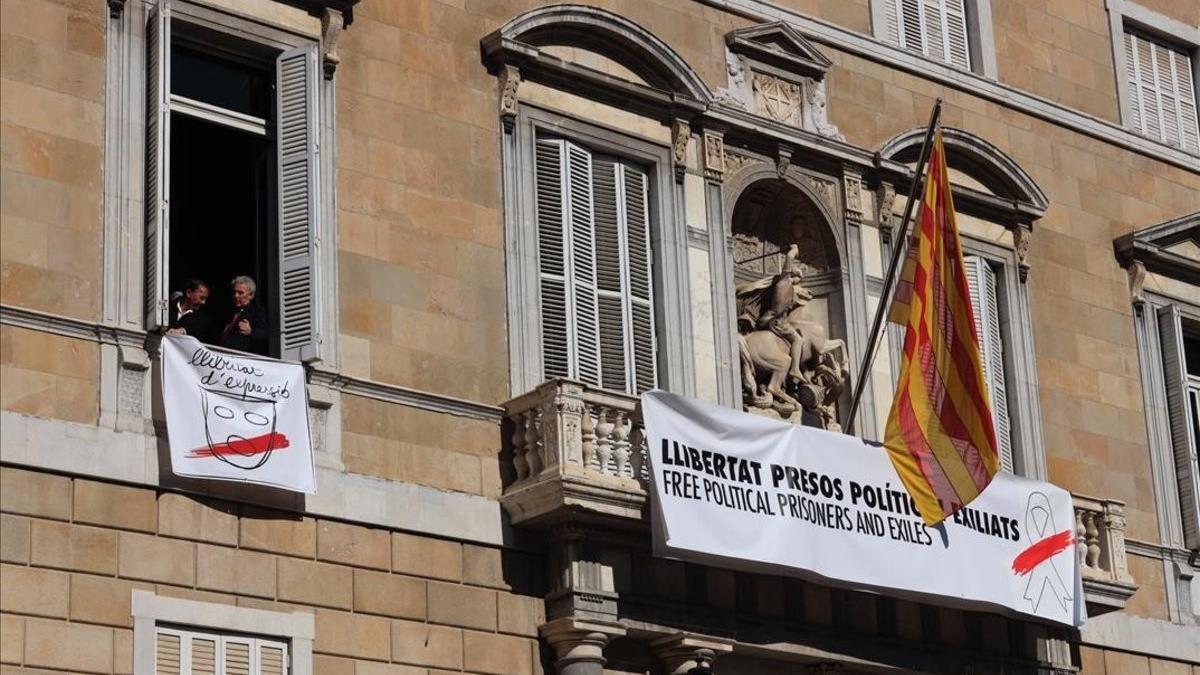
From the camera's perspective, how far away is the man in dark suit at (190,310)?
70.5ft

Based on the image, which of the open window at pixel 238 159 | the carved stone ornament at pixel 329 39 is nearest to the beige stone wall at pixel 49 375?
the open window at pixel 238 159

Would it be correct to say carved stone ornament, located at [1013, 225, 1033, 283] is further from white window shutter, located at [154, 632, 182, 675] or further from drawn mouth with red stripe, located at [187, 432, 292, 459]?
white window shutter, located at [154, 632, 182, 675]

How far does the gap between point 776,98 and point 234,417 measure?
8.33 meters

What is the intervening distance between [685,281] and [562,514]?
142 inches

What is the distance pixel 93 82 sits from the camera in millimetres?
21234

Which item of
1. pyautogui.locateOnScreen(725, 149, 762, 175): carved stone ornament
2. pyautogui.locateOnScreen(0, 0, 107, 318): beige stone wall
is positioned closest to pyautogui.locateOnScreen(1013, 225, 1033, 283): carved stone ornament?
pyautogui.locateOnScreen(725, 149, 762, 175): carved stone ornament

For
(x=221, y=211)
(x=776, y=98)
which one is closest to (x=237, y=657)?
(x=221, y=211)

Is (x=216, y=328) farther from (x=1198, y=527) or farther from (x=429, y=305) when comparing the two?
(x=1198, y=527)

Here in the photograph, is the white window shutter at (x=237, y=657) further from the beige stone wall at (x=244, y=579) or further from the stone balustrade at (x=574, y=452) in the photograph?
the stone balustrade at (x=574, y=452)

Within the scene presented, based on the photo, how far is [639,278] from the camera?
25.2 m

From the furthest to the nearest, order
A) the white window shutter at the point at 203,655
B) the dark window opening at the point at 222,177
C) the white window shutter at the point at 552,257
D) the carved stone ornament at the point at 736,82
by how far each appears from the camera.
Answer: the carved stone ornament at the point at 736,82 < the white window shutter at the point at 552,257 < the dark window opening at the point at 222,177 < the white window shutter at the point at 203,655

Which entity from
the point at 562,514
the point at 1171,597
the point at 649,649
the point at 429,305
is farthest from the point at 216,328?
the point at 1171,597

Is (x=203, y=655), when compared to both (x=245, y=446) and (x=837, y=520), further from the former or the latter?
(x=837, y=520)

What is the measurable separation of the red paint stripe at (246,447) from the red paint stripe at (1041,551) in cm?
821
